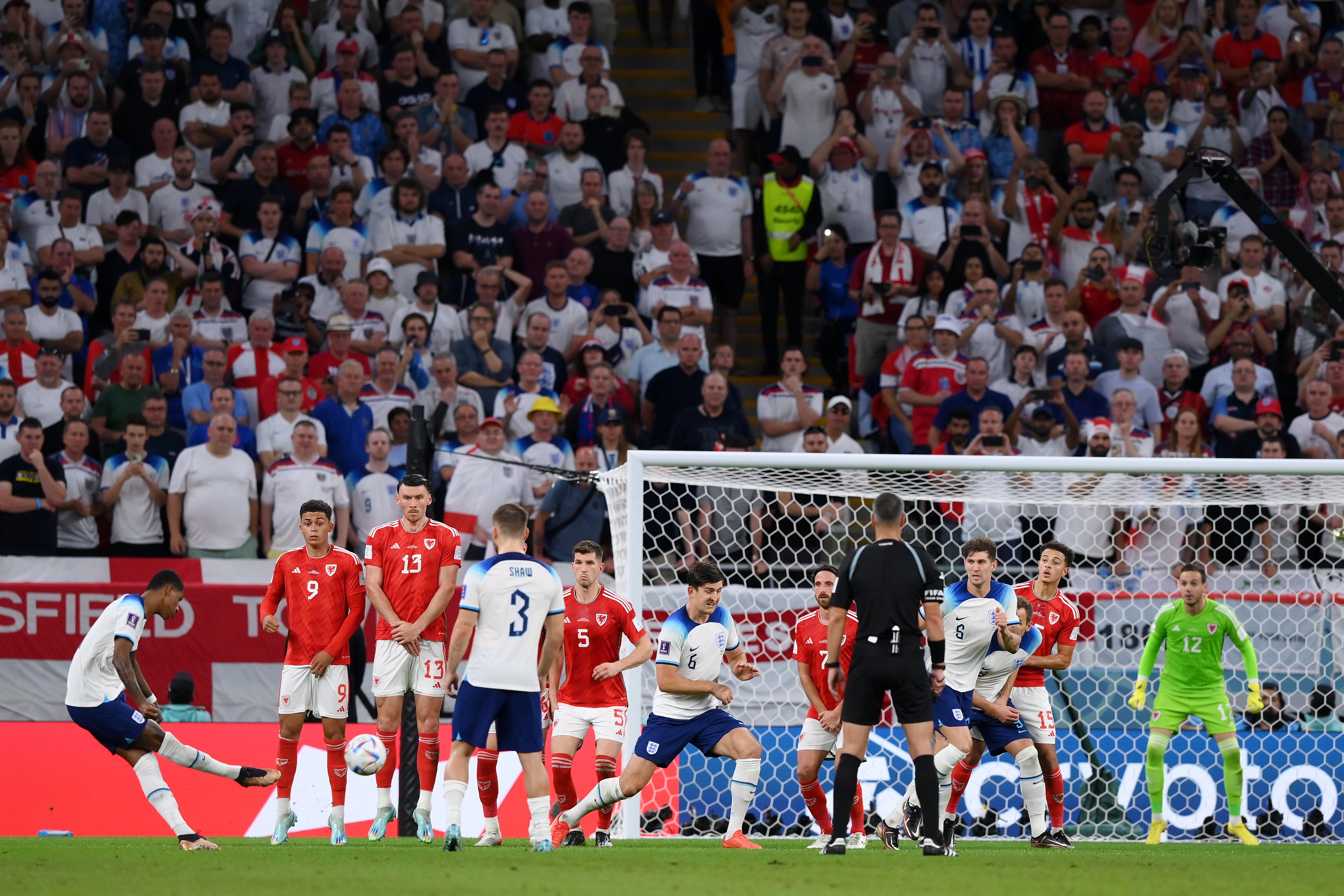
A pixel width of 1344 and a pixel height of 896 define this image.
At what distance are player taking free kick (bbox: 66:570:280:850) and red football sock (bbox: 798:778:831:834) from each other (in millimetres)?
3537

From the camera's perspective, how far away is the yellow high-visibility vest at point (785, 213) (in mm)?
18625

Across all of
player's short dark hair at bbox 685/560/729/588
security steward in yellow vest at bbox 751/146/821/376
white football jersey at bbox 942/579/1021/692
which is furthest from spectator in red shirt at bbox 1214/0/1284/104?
player's short dark hair at bbox 685/560/729/588

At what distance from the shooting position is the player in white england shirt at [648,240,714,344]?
57.8ft

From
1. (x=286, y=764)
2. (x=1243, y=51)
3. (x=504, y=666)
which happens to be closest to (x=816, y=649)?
(x=504, y=666)

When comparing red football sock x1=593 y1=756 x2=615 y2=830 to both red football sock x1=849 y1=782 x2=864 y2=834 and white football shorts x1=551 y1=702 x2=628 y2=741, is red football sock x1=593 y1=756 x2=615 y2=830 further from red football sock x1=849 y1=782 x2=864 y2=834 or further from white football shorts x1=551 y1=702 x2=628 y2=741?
red football sock x1=849 y1=782 x2=864 y2=834

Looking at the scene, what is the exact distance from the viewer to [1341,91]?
20344mm

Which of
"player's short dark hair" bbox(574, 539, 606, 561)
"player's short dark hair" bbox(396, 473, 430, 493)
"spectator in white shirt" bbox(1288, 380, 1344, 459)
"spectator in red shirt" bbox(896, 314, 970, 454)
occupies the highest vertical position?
"spectator in red shirt" bbox(896, 314, 970, 454)

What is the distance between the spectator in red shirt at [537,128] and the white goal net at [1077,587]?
19.5 ft

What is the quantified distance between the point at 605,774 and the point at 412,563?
189 cm

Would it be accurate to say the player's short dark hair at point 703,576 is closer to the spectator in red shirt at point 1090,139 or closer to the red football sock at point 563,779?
the red football sock at point 563,779

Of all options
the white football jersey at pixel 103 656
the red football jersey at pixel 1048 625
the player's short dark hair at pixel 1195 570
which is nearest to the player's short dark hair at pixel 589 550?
the white football jersey at pixel 103 656

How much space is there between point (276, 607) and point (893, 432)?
790 centimetres

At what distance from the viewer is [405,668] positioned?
36.3 ft

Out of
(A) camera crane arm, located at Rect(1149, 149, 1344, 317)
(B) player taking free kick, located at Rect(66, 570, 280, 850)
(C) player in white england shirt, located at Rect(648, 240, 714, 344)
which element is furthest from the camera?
(C) player in white england shirt, located at Rect(648, 240, 714, 344)
